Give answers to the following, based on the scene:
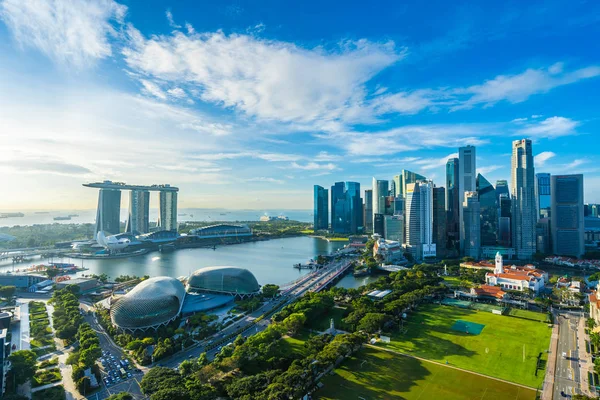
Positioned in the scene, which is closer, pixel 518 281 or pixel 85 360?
pixel 85 360

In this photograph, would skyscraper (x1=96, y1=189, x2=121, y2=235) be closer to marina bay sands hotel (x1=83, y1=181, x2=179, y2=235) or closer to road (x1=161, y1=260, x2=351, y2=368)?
marina bay sands hotel (x1=83, y1=181, x2=179, y2=235)

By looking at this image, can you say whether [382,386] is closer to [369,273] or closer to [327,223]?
[369,273]

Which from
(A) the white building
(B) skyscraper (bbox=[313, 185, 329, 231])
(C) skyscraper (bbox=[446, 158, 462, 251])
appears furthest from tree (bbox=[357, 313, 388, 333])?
(B) skyscraper (bbox=[313, 185, 329, 231])

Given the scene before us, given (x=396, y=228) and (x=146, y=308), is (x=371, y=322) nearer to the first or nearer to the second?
(x=146, y=308)

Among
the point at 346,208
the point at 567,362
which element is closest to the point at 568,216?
the point at 567,362

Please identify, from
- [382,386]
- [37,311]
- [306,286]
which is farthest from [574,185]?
[37,311]

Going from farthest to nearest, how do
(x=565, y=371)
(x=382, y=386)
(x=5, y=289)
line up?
(x=5, y=289)
(x=565, y=371)
(x=382, y=386)
